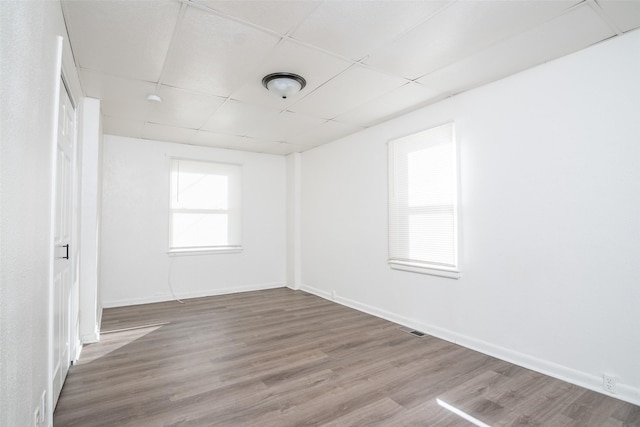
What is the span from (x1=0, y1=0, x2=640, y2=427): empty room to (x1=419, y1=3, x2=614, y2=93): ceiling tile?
20 mm

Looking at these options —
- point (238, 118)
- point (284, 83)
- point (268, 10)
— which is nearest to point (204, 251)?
point (238, 118)

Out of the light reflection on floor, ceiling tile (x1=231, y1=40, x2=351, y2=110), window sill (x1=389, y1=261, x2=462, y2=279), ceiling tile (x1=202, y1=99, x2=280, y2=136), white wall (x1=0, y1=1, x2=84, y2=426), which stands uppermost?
ceiling tile (x1=231, y1=40, x2=351, y2=110)

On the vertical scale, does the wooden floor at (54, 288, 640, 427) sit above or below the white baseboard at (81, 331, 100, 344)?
below

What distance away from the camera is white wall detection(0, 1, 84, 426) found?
3.51ft

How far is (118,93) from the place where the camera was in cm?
340

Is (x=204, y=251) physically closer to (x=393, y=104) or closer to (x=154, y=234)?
(x=154, y=234)

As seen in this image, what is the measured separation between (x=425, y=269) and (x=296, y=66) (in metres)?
2.60

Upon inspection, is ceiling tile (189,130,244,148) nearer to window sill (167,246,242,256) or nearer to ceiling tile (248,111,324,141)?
ceiling tile (248,111,324,141)

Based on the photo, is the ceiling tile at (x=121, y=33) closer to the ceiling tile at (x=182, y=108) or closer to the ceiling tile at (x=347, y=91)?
the ceiling tile at (x=182, y=108)

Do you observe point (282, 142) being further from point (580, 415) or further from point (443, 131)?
point (580, 415)

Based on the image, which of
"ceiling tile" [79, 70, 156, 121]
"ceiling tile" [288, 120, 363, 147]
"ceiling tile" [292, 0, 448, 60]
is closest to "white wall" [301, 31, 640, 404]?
"ceiling tile" [288, 120, 363, 147]

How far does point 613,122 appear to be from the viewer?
2.41 meters

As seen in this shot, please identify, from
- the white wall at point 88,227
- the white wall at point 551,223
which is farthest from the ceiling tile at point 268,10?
the white wall at point 88,227

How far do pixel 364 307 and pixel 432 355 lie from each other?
1605 millimetres
